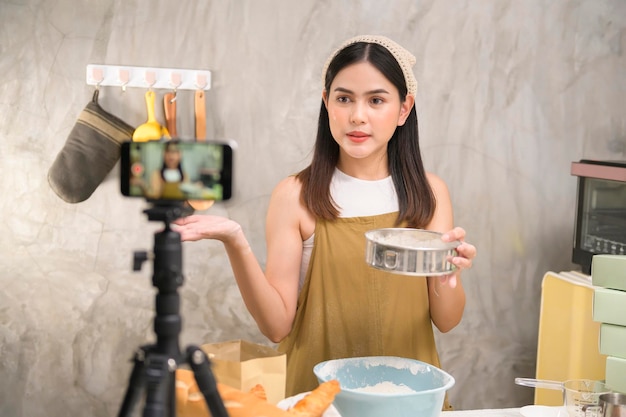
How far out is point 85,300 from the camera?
2670 millimetres

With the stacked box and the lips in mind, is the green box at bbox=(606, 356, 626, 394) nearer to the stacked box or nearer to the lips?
the stacked box

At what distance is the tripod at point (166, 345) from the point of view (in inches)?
34.1

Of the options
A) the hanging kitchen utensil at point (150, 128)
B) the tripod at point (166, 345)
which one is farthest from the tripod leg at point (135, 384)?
the hanging kitchen utensil at point (150, 128)

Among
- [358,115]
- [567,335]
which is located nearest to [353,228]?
[358,115]

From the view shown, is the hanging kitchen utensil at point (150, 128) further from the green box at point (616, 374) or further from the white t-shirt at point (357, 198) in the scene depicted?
the green box at point (616, 374)

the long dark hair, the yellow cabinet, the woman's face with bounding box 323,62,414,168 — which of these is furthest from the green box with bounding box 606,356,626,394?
the yellow cabinet

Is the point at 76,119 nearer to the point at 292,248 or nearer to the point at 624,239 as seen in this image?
the point at 292,248

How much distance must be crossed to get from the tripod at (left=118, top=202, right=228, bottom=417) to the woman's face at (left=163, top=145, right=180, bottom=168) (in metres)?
0.05

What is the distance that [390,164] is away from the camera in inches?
76.0

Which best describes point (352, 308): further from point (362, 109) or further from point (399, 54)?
point (399, 54)

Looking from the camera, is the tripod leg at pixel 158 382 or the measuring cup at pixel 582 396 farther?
the measuring cup at pixel 582 396

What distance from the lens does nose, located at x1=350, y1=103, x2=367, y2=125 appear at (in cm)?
172

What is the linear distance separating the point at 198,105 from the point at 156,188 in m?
1.80

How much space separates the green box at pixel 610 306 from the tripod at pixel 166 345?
105cm
